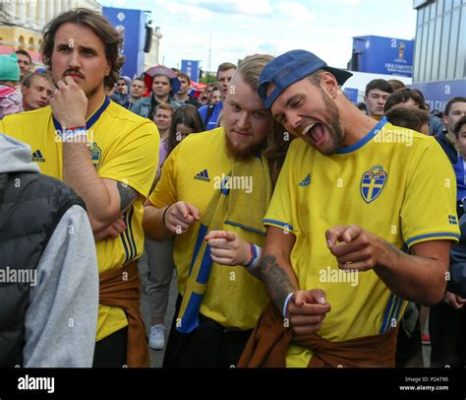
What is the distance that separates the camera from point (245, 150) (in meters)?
2.21

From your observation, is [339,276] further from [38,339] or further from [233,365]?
[38,339]

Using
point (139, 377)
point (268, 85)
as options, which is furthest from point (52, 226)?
point (268, 85)

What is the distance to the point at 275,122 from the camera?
2.19 m

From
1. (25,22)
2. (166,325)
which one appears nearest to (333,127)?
(166,325)

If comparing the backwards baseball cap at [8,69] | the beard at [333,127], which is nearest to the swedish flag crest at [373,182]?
the beard at [333,127]

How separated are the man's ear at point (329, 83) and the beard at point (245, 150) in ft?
1.13

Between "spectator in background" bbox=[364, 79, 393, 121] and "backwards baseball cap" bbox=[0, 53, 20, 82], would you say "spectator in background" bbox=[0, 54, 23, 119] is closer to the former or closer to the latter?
"backwards baseball cap" bbox=[0, 53, 20, 82]

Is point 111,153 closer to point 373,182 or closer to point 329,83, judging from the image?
point 329,83

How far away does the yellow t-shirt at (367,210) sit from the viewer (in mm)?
1816

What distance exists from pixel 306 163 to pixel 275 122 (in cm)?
24

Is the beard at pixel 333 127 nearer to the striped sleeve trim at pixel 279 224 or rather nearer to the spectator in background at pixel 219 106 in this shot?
the striped sleeve trim at pixel 279 224

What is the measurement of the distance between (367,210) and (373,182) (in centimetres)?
8

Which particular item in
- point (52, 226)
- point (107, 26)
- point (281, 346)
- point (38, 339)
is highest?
point (107, 26)

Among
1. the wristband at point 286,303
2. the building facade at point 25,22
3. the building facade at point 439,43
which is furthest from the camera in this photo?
the building facade at point 25,22
